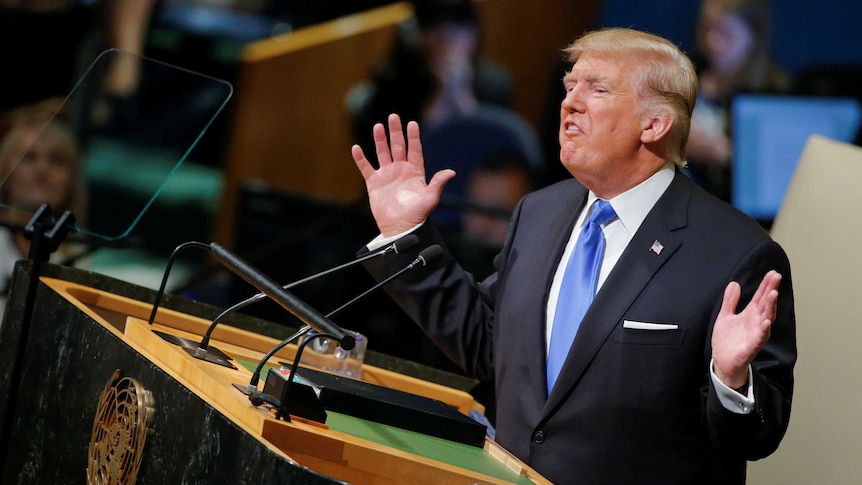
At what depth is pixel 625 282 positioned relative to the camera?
7.52 feet

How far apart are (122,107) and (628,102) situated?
1691mm

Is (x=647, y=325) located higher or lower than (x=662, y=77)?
lower

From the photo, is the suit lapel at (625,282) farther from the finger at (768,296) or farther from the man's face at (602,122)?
the finger at (768,296)

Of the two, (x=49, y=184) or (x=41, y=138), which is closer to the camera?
(x=49, y=184)

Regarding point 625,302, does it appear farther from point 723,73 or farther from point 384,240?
point 723,73

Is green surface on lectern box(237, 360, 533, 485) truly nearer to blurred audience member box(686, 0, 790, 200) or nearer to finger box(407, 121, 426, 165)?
finger box(407, 121, 426, 165)

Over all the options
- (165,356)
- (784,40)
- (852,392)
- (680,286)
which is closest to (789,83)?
(784,40)

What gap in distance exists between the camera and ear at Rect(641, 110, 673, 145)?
2436mm

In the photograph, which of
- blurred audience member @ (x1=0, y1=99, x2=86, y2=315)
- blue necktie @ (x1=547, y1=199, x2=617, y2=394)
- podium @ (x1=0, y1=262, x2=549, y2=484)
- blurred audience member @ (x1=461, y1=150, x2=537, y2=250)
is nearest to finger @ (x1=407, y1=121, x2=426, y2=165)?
blue necktie @ (x1=547, y1=199, x2=617, y2=394)

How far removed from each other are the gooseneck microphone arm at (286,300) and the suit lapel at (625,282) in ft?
2.00

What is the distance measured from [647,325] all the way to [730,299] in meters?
0.21

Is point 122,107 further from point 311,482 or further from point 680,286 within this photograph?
point 311,482

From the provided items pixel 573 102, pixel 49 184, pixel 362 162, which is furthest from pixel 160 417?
pixel 49 184

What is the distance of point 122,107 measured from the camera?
3480 millimetres
